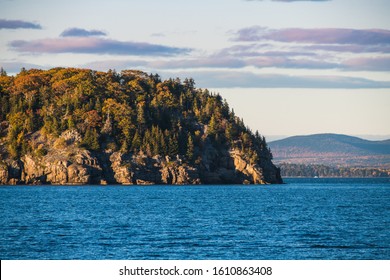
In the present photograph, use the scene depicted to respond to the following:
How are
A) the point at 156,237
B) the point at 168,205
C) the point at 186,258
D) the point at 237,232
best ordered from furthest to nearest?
the point at 168,205
the point at 237,232
the point at 156,237
the point at 186,258

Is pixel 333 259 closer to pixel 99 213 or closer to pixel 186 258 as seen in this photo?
pixel 186 258

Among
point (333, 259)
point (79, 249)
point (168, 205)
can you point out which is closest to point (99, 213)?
point (168, 205)

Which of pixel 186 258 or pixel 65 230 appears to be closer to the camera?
pixel 186 258

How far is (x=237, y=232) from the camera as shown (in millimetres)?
78500

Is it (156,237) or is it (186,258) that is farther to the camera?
(156,237)

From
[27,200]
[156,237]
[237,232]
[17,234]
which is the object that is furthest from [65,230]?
[27,200]

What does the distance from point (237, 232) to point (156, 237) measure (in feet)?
31.6

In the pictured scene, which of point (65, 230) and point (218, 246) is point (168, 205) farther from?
point (218, 246)
